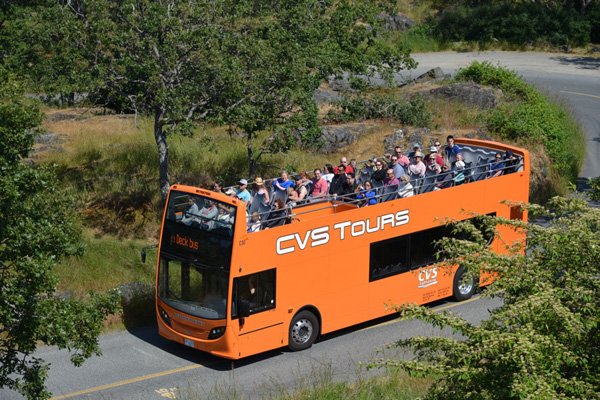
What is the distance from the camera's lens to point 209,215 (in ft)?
50.6

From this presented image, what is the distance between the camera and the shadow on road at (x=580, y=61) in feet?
150

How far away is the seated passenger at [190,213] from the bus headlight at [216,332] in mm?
2162

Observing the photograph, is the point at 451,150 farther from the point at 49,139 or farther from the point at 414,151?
the point at 49,139

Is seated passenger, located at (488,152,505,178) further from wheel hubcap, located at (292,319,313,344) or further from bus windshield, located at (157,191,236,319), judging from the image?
bus windshield, located at (157,191,236,319)

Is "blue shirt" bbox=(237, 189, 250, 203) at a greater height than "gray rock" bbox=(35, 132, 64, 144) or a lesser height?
greater

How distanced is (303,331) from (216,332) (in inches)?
83.7

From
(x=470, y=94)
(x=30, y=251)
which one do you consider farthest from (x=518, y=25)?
(x=30, y=251)

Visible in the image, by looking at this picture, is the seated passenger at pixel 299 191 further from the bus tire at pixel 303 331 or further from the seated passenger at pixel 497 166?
the seated passenger at pixel 497 166

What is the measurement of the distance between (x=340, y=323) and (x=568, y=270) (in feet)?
26.4

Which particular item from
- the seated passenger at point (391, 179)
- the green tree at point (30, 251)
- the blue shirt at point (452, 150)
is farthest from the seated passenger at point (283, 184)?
the green tree at point (30, 251)

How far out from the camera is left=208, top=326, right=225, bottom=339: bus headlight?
15.4 meters

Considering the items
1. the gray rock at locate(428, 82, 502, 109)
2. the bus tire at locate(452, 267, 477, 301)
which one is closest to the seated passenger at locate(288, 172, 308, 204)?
the bus tire at locate(452, 267, 477, 301)

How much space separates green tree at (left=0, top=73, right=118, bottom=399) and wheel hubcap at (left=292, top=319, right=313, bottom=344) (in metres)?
5.61

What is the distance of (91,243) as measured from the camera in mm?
21875
